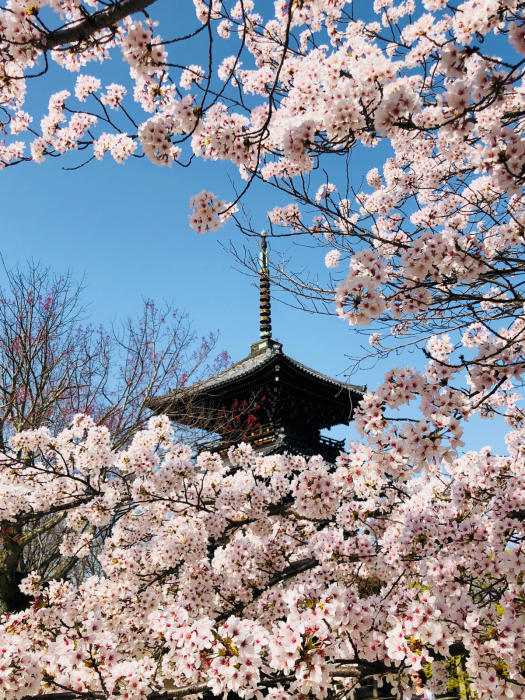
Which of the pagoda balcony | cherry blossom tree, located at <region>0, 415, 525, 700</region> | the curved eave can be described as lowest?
cherry blossom tree, located at <region>0, 415, 525, 700</region>

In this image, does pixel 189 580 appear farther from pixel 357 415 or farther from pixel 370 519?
pixel 357 415

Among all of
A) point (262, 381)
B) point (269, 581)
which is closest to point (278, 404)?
point (262, 381)

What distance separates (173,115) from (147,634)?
16.4ft

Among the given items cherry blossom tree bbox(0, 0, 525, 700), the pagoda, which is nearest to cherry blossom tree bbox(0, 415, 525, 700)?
cherry blossom tree bbox(0, 0, 525, 700)

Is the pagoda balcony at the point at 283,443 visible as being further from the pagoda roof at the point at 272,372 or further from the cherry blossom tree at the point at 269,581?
the cherry blossom tree at the point at 269,581

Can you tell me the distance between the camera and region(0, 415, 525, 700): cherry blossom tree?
2.95m

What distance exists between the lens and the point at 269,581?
479 cm

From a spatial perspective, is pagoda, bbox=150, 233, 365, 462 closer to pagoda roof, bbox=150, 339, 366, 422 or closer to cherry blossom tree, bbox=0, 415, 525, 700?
pagoda roof, bbox=150, 339, 366, 422

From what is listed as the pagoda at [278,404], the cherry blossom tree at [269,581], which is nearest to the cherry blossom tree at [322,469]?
the cherry blossom tree at [269,581]

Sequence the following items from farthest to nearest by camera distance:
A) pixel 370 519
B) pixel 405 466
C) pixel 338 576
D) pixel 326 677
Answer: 1. pixel 370 519
2. pixel 338 576
3. pixel 405 466
4. pixel 326 677

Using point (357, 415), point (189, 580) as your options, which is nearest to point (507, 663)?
point (357, 415)

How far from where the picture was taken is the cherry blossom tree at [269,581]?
295 centimetres

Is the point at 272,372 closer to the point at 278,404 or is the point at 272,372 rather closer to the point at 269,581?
the point at 278,404

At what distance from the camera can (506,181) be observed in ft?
10.1
